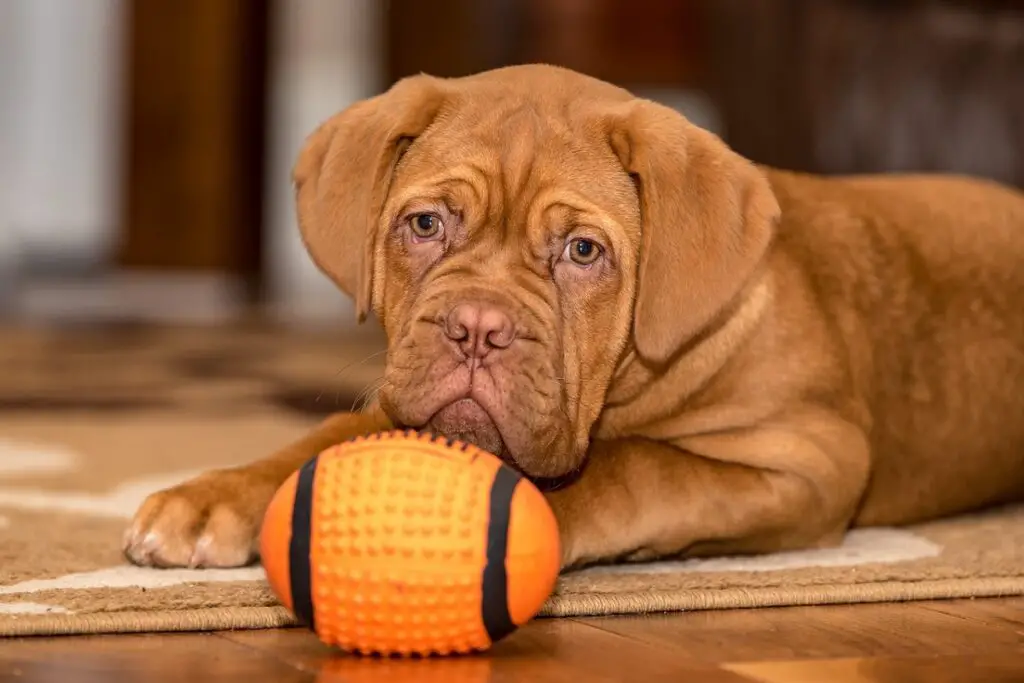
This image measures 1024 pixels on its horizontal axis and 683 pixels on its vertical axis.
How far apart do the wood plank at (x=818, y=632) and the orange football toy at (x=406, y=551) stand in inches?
10.2

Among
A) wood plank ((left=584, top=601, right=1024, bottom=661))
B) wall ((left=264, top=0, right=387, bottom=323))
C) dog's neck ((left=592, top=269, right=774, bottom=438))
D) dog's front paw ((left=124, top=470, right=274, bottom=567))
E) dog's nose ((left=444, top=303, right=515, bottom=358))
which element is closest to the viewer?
wood plank ((left=584, top=601, right=1024, bottom=661))

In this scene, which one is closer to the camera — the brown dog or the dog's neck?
the brown dog

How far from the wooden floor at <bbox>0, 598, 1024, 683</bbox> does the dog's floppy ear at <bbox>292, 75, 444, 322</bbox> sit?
828mm

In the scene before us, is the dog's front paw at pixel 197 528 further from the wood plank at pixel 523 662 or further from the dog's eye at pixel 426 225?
the dog's eye at pixel 426 225

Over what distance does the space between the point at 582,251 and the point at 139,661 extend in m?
1.08

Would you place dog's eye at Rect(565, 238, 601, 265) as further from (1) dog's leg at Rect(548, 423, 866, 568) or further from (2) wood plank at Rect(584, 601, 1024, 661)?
(2) wood plank at Rect(584, 601, 1024, 661)

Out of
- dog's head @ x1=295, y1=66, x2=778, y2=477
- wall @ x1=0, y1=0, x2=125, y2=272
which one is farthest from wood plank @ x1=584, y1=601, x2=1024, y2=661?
wall @ x1=0, y1=0, x2=125, y2=272

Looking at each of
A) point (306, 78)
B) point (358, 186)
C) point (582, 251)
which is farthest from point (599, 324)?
point (306, 78)

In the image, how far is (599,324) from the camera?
9.70ft

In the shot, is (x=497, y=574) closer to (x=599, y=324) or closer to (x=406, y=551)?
(x=406, y=551)

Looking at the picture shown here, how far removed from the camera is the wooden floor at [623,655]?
220 centimetres

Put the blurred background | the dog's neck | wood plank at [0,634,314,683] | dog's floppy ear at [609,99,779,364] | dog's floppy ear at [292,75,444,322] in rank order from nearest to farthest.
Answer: wood plank at [0,634,314,683] < dog's floppy ear at [609,99,779,364] < dog's floppy ear at [292,75,444,322] < the dog's neck < the blurred background

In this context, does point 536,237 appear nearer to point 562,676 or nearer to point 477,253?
point 477,253

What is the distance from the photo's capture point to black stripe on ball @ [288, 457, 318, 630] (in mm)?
2250
